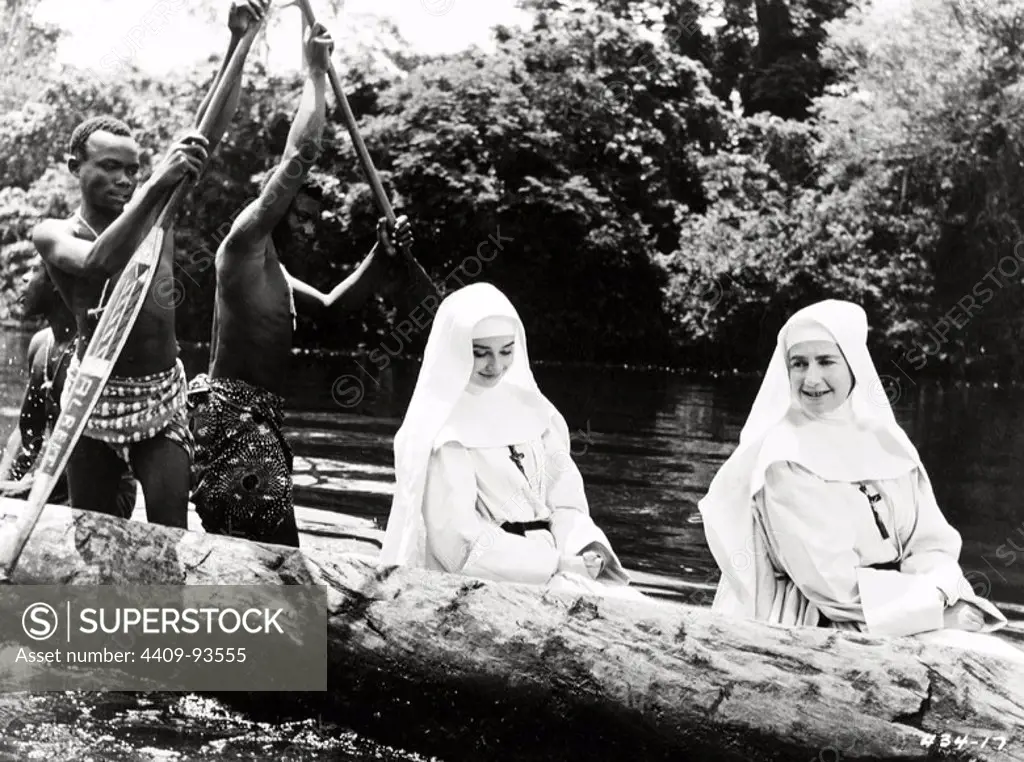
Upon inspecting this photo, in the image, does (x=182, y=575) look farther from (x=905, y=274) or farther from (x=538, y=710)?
(x=905, y=274)

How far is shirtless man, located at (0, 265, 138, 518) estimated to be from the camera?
20.0 feet

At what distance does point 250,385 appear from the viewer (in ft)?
20.2

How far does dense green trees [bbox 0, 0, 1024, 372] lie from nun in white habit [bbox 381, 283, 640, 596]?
2298 centimetres

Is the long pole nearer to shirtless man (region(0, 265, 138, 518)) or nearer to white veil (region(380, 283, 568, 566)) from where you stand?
white veil (region(380, 283, 568, 566))

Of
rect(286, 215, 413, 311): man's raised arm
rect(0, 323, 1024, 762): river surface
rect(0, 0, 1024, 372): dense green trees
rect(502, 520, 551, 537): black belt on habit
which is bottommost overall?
rect(0, 323, 1024, 762): river surface

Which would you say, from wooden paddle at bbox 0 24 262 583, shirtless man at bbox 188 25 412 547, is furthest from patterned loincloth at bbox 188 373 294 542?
wooden paddle at bbox 0 24 262 583

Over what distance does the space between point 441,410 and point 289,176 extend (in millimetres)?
1316

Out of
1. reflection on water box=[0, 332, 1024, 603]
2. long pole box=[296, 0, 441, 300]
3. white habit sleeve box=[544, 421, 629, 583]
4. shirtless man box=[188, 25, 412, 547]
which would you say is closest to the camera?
white habit sleeve box=[544, 421, 629, 583]

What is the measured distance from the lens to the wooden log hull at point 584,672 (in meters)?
3.99

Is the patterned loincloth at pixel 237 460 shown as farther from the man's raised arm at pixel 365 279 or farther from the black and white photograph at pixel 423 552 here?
the man's raised arm at pixel 365 279

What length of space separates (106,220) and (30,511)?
129 centimetres

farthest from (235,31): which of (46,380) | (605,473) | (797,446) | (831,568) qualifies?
(605,473)

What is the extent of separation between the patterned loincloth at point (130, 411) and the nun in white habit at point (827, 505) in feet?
7.18

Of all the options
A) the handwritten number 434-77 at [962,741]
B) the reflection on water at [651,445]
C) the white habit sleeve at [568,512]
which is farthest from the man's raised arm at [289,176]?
the reflection on water at [651,445]
